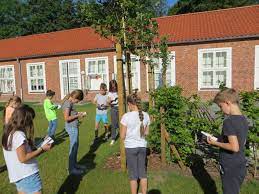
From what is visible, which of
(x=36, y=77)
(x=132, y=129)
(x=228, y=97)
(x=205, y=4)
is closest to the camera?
(x=228, y=97)

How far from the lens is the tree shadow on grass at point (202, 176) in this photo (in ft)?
17.4

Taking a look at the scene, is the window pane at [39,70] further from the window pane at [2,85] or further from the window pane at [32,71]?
the window pane at [2,85]

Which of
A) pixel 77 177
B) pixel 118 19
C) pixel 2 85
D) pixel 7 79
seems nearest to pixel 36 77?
pixel 7 79

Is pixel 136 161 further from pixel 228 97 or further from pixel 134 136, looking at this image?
pixel 228 97

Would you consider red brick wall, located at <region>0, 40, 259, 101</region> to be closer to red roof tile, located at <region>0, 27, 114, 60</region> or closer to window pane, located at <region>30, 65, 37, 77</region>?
red roof tile, located at <region>0, 27, 114, 60</region>

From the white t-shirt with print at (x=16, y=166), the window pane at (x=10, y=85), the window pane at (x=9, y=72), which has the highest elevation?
the window pane at (x=9, y=72)

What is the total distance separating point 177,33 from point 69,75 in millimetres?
9525

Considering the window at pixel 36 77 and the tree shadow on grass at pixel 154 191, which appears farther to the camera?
the window at pixel 36 77

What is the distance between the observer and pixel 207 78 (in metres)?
19.2

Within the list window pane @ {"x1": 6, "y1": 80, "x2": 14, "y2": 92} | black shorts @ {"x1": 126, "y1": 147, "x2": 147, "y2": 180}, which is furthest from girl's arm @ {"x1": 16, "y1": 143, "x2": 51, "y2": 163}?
window pane @ {"x1": 6, "y1": 80, "x2": 14, "y2": 92}

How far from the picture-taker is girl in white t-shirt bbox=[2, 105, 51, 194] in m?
3.40

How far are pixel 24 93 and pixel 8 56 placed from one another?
3811 mm

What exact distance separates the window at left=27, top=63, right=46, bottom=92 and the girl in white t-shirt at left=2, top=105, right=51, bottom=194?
2341 centimetres

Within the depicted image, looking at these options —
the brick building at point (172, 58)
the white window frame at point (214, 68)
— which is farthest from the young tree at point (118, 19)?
the white window frame at point (214, 68)
